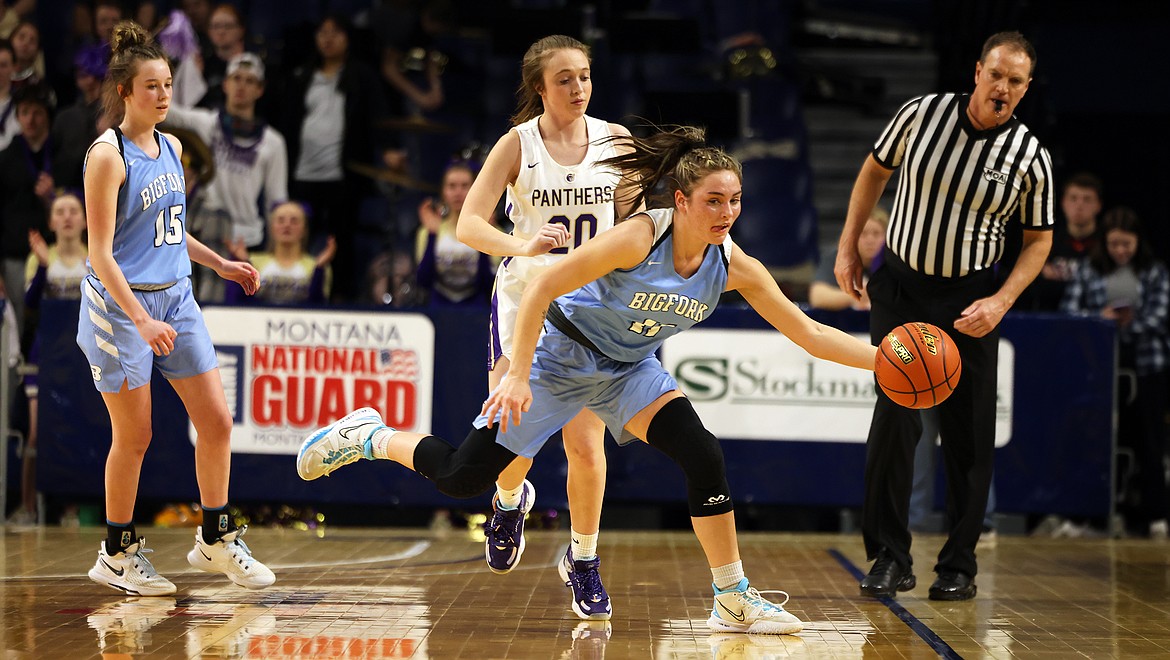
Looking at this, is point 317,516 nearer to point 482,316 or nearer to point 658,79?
point 482,316

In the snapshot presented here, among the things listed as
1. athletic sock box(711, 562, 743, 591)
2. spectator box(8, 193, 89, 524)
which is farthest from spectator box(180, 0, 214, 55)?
athletic sock box(711, 562, 743, 591)

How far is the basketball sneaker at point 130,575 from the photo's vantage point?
5289 millimetres

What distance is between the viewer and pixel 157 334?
195 inches

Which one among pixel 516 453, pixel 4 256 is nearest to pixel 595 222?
pixel 516 453

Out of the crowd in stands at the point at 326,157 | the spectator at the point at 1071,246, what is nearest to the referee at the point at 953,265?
the crowd in stands at the point at 326,157

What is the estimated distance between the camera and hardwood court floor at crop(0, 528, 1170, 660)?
173 inches

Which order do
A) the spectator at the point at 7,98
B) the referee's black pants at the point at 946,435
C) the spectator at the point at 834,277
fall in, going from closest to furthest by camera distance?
the referee's black pants at the point at 946,435 → the spectator at the point at 834,277 → the spectator at the point at 7,98

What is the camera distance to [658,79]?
11.8m

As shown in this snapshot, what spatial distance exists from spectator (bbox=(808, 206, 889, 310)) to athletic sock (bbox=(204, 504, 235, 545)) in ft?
12.4

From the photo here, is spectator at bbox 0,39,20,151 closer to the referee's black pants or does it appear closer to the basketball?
the referee's black pants

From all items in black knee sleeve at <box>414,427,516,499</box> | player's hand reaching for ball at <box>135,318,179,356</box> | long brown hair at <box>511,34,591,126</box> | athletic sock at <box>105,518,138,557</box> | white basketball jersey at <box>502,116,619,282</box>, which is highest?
long brown hair at <box>511,34,591,126</box>

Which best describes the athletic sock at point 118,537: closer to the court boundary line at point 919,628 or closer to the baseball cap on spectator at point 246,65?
the court boundary line at point 919,628

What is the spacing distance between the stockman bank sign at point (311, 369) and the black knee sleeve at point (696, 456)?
11.1ft

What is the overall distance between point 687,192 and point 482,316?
11.4ft
